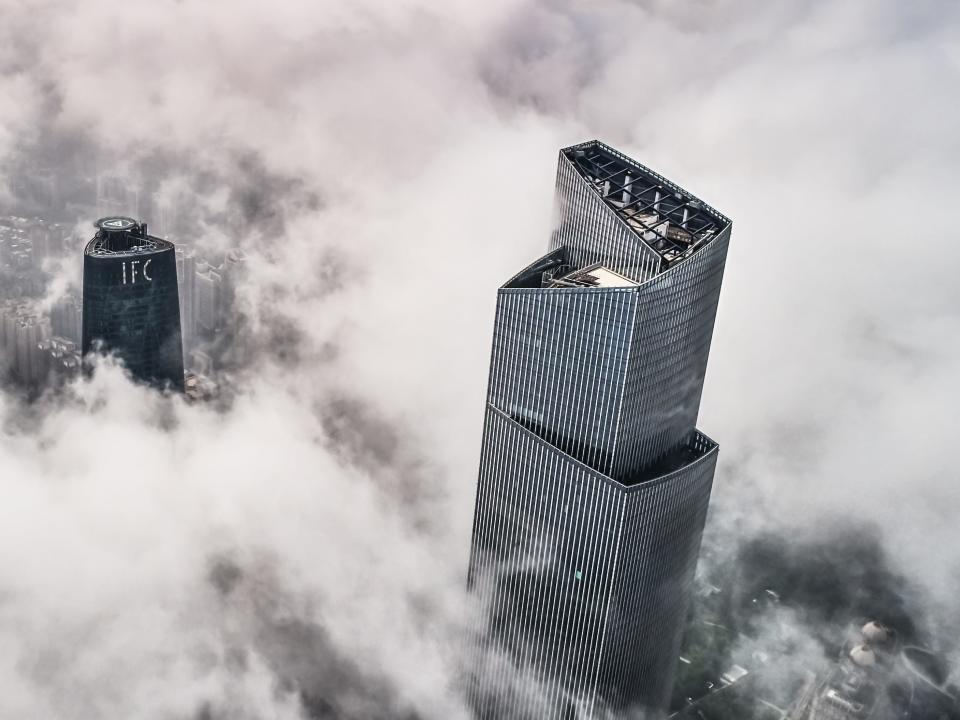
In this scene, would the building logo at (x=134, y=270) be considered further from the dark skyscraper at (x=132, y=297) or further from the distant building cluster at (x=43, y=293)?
the distant building cluster at (x=43, y=293)

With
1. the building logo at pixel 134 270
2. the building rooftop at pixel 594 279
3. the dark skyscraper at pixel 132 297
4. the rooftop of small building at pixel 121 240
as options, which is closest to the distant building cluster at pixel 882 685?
the building rooftop at pixel 594 279

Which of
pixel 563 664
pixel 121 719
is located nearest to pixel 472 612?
pixel 563 664

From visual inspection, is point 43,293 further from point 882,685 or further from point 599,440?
point 882,685

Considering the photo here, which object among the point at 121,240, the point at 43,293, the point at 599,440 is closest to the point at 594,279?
the point at 599,440

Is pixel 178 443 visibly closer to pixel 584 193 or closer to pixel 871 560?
pixel 584 193

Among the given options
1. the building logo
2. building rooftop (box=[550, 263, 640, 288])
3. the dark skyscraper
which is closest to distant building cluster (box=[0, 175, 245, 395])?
the dark skyscraper

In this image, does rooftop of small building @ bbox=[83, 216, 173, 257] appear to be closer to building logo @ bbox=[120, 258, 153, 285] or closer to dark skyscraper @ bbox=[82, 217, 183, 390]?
dark skyscraper @ bbox=[82, 217, 183, 390]
